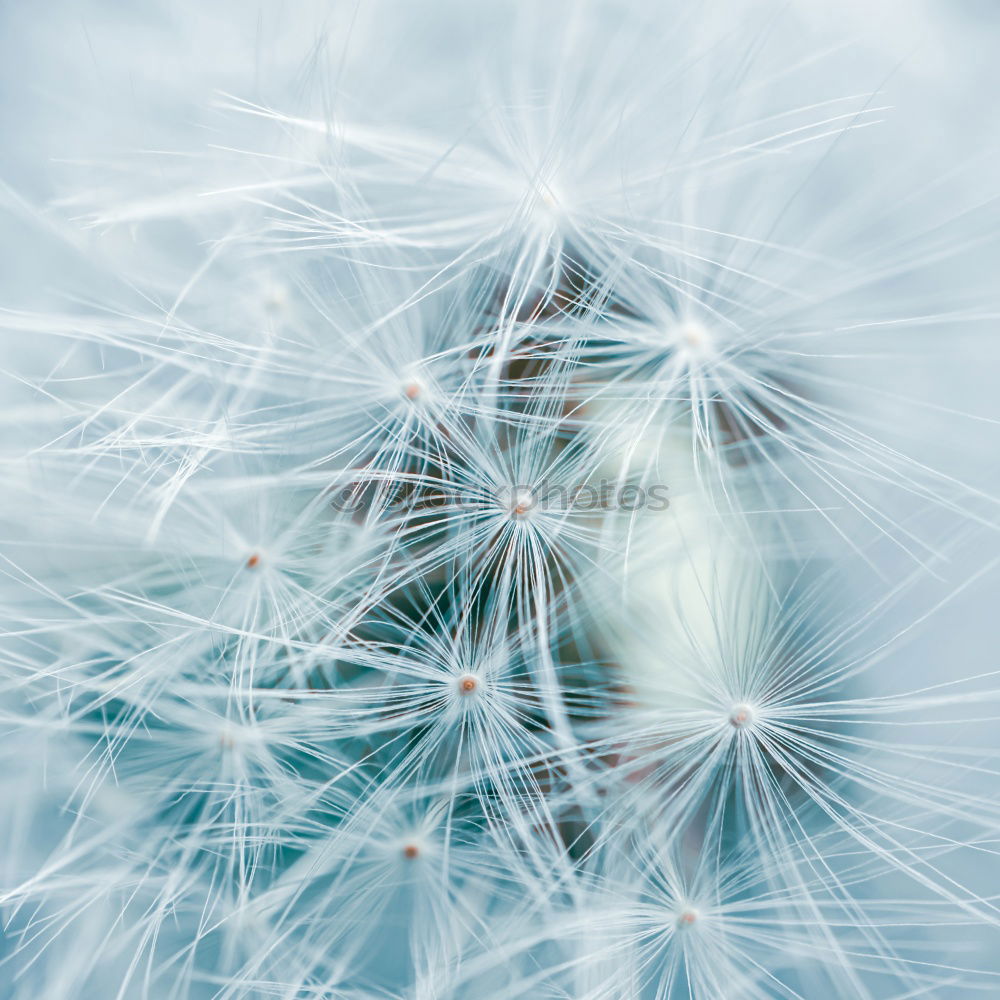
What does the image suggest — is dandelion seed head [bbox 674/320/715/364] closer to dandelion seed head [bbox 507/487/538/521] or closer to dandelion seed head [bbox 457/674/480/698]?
dandelion seed head [bbox 507/487/538/521]

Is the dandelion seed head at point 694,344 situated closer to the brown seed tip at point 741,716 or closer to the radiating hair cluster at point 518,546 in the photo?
the radiating hair cluster at point 518,546

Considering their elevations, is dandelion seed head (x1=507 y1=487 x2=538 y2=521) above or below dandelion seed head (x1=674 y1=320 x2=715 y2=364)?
below

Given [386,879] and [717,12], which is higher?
[717,12]

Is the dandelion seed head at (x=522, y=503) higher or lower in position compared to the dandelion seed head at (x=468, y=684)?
higher

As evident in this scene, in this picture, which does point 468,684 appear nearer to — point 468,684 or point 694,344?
point 468,684

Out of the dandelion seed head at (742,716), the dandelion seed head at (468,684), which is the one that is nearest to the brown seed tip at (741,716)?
the dandelion seed head at (742,716)

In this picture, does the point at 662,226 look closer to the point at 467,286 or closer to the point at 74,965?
the point at 467,286

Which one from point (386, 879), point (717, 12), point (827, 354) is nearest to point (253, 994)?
point (386, 879)

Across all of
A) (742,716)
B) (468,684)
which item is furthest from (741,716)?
(468,684)

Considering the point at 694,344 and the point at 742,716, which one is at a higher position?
the point at 694,344

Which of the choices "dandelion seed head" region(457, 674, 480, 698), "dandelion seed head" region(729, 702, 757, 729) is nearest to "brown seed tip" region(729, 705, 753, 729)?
"dandelion seed head" region(729, 702, 757, 729)

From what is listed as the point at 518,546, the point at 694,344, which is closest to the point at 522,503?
the point at 518,546
